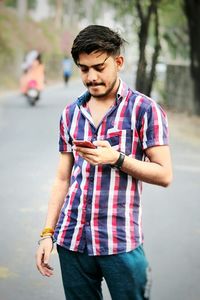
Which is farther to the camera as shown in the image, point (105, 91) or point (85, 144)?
point (105, 91)

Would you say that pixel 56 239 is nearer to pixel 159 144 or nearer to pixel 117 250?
pixel 117 250

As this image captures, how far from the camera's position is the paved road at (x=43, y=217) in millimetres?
4111

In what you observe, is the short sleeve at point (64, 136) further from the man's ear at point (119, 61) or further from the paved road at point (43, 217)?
the paved road at point (43, 217)

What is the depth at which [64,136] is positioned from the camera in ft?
7.94

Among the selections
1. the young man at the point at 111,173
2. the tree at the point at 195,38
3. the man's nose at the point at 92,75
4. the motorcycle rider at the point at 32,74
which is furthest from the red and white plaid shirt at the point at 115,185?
the motorcycle rider at the point at 32,74

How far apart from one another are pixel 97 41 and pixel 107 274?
3.11 feet

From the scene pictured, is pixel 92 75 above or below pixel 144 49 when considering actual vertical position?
below

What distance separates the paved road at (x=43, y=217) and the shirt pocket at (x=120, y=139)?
2016 millimetres

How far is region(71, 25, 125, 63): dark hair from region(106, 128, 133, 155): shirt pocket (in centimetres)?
33

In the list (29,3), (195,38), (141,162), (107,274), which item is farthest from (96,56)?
(29,3)

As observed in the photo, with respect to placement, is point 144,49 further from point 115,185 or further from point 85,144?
point 85,144

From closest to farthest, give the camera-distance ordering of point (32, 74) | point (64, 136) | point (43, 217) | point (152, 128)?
1. point (152, 128)
2. point (64, 136)
3. point (43, 217)
4. point (32, 74)

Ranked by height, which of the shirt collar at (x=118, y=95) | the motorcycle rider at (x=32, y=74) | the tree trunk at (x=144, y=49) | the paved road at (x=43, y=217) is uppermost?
the tree trunk at (x=144, y=49)

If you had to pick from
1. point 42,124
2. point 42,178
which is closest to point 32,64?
point 42,124
